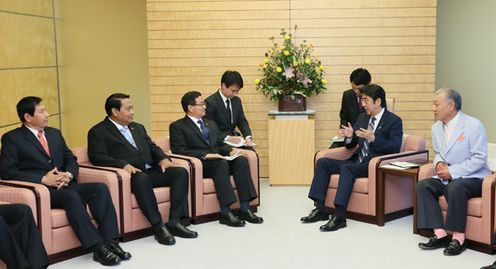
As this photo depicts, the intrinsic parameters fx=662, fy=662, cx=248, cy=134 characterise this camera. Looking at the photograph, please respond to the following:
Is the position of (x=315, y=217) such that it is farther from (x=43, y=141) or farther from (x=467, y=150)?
(x=43, y=141)

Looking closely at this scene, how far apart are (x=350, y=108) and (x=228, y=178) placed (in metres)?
1.96

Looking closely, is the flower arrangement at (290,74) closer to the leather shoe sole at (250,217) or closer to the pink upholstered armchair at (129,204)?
the leather shoe sole at (250,217)

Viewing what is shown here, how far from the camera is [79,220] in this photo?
17.8ft

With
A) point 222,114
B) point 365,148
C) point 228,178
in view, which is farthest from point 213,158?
point 365,148

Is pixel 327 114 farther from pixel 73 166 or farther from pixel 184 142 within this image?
pixel 73 166

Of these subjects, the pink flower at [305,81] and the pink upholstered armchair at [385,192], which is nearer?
the pink upholstered armchair at [385,192]

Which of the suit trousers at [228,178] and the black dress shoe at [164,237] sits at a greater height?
the suit trousers at [228,178]

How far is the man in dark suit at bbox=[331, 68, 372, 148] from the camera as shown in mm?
7547

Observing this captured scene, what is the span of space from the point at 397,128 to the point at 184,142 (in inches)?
87.6

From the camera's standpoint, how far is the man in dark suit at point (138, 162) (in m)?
6.11

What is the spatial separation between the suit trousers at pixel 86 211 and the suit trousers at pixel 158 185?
0.42 metres

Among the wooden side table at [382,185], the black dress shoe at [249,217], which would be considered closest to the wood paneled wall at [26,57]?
the black dress shoe at [249,217]

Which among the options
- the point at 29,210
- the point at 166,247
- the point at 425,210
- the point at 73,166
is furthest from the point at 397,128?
the point at 29,210

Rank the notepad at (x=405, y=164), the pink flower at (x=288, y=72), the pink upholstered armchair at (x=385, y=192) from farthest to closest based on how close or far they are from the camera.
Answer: the pink flower at (x=288, y=72) → the pink upholstered armchair at (x=385, y=192) → the notepad at (x=405, y=164)
